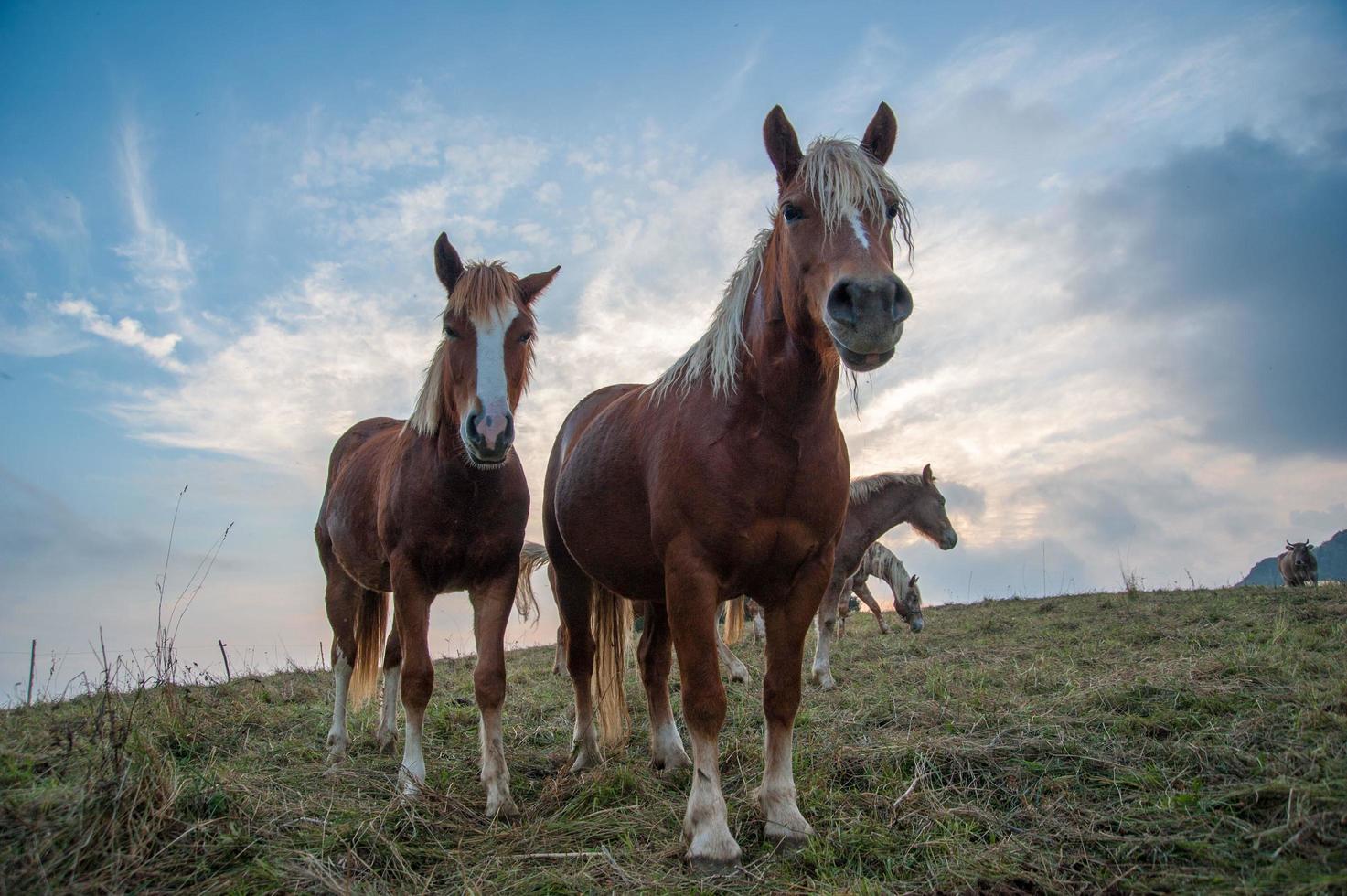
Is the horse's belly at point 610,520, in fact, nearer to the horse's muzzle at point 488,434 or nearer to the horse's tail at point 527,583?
the horse's muzzle at point 488,434

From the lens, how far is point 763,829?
3330 millimetres

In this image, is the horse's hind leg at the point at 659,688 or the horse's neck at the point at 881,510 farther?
the horse's neck at the point at 881,510

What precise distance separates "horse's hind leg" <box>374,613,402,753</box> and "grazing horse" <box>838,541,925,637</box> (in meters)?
7.93

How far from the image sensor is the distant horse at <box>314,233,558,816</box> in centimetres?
414

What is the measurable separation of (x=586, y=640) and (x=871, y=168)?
3.35 meters

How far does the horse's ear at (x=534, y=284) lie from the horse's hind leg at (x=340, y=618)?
3040mm

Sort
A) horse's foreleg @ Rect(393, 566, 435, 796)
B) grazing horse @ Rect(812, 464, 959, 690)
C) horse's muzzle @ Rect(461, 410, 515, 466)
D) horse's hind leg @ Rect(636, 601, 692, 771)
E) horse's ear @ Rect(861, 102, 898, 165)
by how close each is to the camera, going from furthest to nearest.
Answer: grazing horse @ Rect(812, 464, 959, 690), horse's hind leg @ Rect(636, 601, 692, 771), horse's foreleg @ Rect(393, 566, 435, 796), horse's muzzle @ Rect(461, 410, 515, 466), horse's ear @ Rect(861, 102, 898, 165)

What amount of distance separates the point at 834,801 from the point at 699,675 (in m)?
0.98

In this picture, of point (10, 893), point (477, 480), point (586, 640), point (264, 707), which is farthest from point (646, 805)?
point (264, 707)

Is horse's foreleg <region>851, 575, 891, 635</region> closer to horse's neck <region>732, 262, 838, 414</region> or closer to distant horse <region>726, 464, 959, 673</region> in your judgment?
distant horse <region>726, 464, 959, 673</region>

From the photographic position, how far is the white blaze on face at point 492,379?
4.02m

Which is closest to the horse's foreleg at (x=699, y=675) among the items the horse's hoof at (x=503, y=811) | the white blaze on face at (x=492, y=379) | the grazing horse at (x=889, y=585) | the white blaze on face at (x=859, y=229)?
the horse's hoof at (x=503, y=811)

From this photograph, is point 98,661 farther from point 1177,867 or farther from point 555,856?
point 1177,867

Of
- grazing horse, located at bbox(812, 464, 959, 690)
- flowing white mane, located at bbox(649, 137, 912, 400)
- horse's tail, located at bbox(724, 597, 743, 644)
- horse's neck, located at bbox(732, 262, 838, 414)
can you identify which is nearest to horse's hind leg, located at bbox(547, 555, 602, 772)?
flowing white mane, located at bbox(649, 137, 912, 400)
